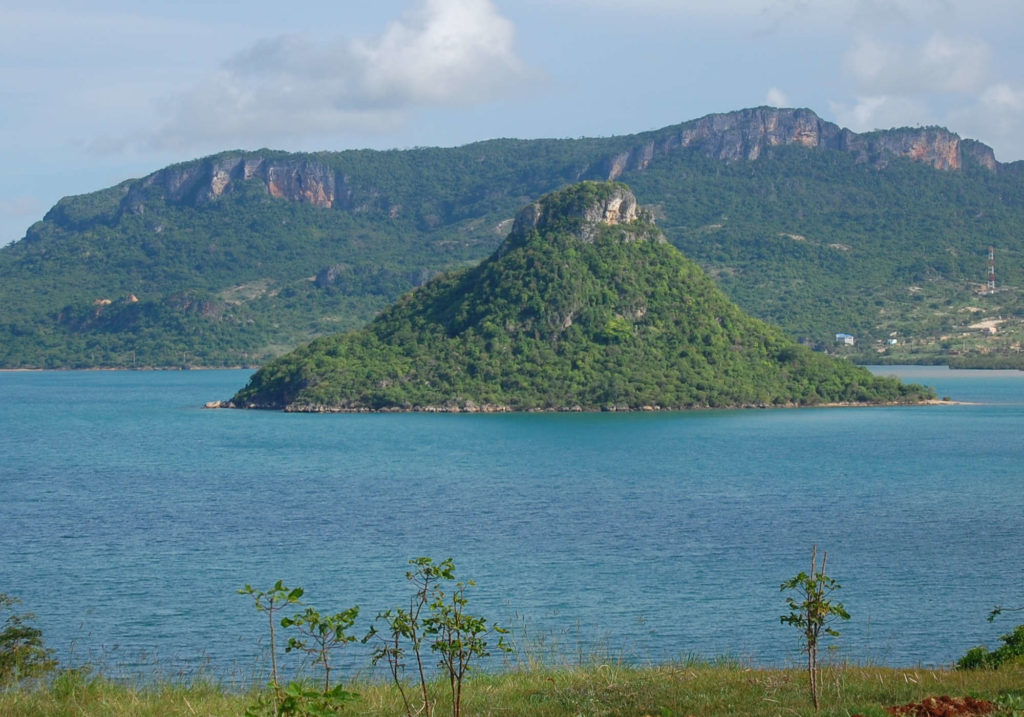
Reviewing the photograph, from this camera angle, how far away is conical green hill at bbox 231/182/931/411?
328 ft

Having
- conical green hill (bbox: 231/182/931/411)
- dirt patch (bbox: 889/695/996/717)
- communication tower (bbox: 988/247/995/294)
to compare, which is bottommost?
dirt patch (bbox: 889/695/996/717)

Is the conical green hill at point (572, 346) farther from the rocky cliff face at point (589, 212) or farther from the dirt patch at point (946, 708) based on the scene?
the dirt patch at point (946, 708)

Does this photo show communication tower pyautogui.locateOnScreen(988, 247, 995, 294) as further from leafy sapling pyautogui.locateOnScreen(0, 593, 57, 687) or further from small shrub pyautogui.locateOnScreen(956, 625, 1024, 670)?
leafy sapling pyautogui.locateOnScreen(0, 593, 57, 687)

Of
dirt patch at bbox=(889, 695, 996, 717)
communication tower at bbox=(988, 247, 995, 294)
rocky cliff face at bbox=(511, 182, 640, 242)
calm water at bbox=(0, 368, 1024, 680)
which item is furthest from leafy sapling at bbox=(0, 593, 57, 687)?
communication tower at bbox=(988, 247, 995, 294)

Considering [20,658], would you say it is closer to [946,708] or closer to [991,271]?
[946,708]

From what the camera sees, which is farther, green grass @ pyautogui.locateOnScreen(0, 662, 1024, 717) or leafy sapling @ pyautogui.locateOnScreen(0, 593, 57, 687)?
leafy sapling @ pyautogui.locateOnScreen(0, 593, 57, 687)

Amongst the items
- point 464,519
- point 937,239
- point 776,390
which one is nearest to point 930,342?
point 937,239

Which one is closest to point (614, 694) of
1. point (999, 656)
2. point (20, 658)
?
point (999, 656)

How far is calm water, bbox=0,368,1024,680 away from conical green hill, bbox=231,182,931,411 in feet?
45.4

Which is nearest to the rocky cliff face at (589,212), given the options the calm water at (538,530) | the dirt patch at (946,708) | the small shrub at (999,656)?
the calm water at (538,530)

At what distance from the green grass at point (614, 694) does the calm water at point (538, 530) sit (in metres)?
5.32

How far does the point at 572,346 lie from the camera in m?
103

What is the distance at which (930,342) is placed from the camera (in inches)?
6432

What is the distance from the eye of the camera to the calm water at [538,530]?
2688cm
